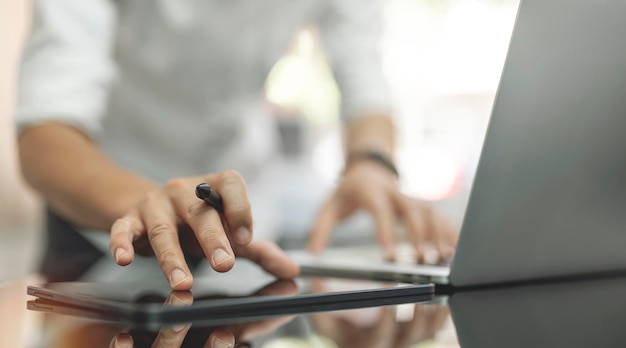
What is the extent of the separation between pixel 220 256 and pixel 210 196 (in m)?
0.06

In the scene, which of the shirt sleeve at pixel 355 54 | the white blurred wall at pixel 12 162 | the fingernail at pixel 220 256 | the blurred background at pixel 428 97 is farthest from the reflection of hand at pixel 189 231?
the blurred background at pixel 428 97

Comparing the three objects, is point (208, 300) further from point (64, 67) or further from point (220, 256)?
point (64, 67)

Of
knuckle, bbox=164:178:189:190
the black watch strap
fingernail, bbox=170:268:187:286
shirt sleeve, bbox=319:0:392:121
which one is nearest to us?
fingernail, bbox=170:268:187:286

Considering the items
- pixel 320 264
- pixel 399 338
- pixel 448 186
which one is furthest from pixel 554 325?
pixel 448 186

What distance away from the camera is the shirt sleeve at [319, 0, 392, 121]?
4.92 ft

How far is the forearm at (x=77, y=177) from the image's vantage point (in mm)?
821

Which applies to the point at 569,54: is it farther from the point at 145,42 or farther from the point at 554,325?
the point at 145,42

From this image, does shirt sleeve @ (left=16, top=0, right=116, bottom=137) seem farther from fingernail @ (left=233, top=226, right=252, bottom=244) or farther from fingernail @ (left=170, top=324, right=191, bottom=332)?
fingernail @ (left=170, top=324, right=191, bottom=332)

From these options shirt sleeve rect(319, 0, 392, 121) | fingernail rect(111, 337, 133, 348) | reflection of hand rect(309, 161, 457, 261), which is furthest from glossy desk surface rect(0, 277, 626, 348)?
shirt sleeve rect(319, 0, 392, 121)

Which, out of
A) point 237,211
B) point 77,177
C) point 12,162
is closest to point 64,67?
point 77,177

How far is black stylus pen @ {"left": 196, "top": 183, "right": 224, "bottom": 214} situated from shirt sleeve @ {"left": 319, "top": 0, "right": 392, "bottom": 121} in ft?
3.22

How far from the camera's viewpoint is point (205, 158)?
1401 millimetres

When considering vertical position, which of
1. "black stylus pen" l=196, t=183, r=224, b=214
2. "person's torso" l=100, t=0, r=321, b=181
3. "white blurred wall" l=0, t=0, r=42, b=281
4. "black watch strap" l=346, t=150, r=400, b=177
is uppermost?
"white blurred wall" l=0, t=0, r=42, b=281

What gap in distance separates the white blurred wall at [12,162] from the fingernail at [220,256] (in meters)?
2.00
